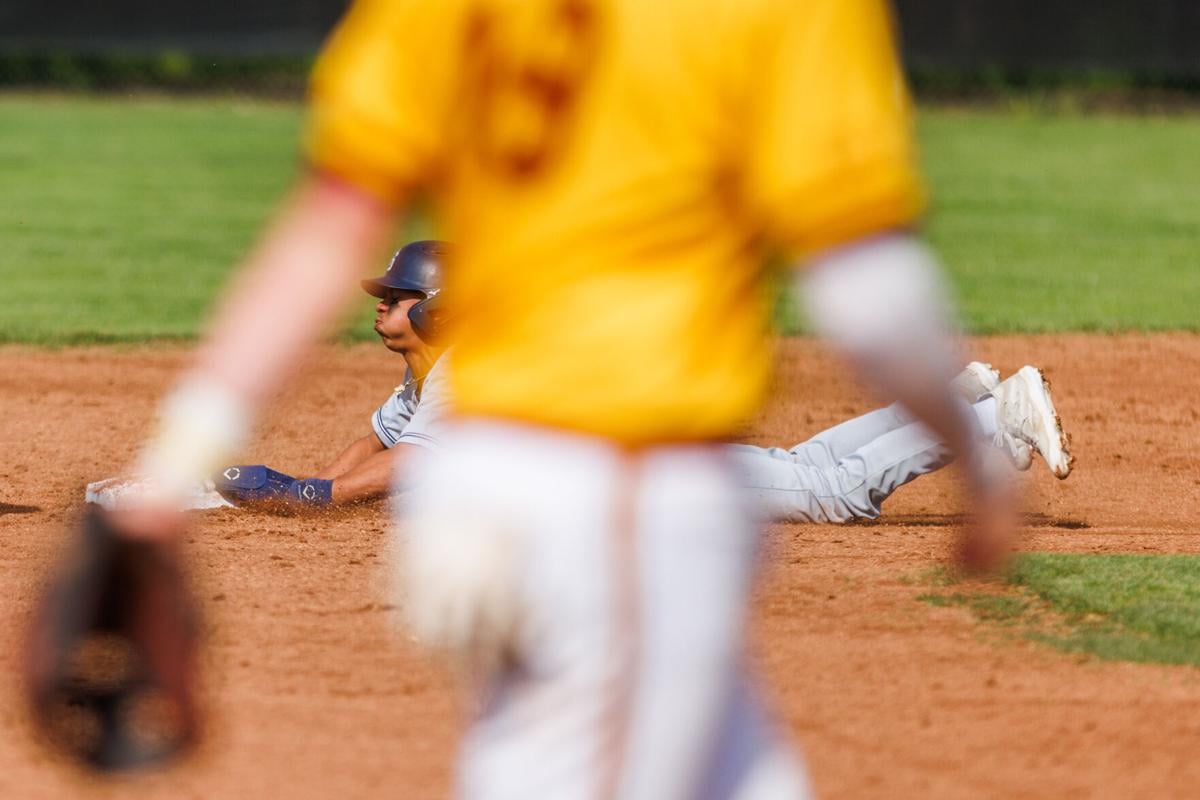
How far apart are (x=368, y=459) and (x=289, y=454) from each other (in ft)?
3.96

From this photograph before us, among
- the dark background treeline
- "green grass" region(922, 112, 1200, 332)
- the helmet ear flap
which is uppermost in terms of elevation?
the dark background treeline

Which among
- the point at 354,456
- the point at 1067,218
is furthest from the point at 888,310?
the point at 1067,218

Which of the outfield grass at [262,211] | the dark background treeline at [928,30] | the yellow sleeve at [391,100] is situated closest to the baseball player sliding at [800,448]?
the yellow sleeve at [391,100]

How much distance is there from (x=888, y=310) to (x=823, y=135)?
0.68 ft

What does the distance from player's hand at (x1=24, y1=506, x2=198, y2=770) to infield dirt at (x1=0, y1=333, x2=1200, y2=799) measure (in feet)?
2.56

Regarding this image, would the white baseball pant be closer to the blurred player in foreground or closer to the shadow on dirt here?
the blurred player in foreground

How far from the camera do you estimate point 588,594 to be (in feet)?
7.06

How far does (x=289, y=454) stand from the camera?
811 centimetres

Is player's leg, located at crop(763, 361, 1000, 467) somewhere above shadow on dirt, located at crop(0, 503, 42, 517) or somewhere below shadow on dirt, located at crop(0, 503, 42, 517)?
above

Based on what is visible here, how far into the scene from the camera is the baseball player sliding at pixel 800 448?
6.46 meters

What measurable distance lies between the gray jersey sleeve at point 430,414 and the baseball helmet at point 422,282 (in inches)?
5.3

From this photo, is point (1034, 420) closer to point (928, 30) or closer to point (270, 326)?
point (270, 326)

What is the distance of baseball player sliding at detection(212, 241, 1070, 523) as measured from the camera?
6.46 m

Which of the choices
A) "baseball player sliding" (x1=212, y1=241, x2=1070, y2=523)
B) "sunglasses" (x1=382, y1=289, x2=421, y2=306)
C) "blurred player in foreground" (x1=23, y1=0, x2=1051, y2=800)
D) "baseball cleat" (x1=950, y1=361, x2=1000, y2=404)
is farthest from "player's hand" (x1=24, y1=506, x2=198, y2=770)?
"baseball cleat" (x1=950, y1=361, x2=1000, y2=404)
